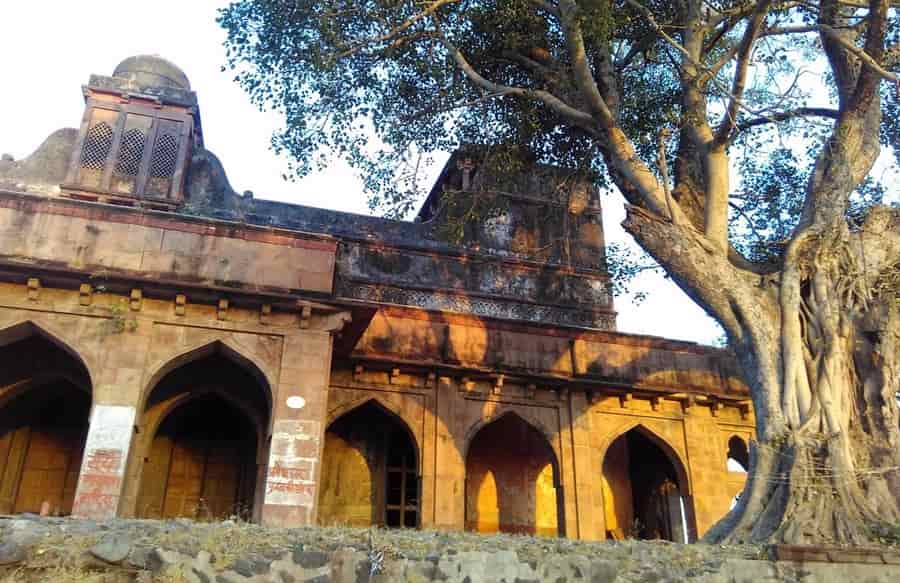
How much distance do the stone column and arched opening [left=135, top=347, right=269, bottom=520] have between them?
75 centimetres

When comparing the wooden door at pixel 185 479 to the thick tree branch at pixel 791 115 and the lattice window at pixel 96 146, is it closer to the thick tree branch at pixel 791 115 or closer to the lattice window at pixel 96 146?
the lattice window at pixel 96 146

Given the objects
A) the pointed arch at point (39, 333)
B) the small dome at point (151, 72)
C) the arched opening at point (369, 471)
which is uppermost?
the small dome at point (151, 72)

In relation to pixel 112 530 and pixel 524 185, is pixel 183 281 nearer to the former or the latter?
pixel 112 530

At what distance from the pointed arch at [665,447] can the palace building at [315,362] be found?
46 mm

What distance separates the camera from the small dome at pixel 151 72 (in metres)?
17.2

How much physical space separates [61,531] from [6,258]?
691 cm

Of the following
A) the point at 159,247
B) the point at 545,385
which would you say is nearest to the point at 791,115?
the point at 545,385

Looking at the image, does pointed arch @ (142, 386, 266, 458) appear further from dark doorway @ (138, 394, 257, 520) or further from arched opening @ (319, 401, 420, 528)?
arched opening @ (319, 401, 420, 528)

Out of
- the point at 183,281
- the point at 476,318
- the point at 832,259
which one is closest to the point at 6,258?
the point at 183,281

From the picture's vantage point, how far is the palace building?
432 inches

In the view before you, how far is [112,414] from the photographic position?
1046 cm

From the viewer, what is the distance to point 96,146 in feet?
53.1

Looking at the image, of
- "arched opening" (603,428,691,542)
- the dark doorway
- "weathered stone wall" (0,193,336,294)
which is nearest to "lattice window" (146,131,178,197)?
"weathered stone wall" (0,193,336,294)

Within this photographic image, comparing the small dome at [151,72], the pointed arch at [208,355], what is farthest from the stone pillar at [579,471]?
the small dome at [151,72]
